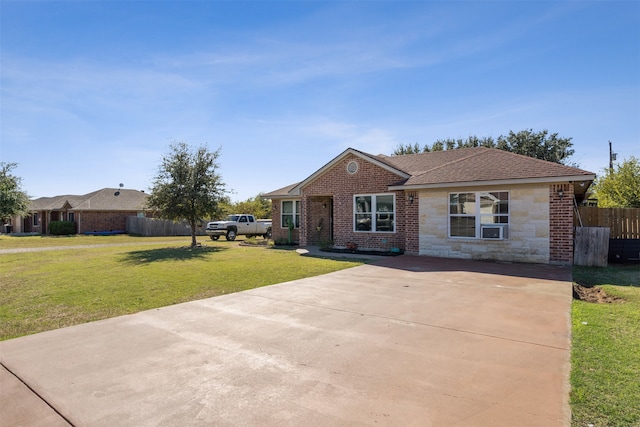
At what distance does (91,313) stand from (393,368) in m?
5.28

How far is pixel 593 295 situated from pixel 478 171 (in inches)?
248

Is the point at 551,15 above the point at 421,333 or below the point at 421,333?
above

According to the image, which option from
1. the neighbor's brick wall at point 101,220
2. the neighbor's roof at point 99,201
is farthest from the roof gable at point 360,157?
the neighbor's brick wall at point 101,220

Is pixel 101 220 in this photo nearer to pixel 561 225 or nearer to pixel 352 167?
pixel 352 167

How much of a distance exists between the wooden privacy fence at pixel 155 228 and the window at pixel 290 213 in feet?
54.3

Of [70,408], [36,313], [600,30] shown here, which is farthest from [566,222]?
[36,313]

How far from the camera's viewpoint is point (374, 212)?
15.5 metres

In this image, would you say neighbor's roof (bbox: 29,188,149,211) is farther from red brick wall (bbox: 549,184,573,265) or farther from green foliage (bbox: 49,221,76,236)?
red brick wall (bbox: 549,184,573,265)

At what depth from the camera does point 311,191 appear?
1758 cm

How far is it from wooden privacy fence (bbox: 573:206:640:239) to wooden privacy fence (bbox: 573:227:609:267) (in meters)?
1.39

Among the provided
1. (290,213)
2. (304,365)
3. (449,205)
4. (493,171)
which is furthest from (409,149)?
(304,365)

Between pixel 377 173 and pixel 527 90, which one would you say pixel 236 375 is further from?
pixel 527 90

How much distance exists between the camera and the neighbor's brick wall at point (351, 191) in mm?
14926

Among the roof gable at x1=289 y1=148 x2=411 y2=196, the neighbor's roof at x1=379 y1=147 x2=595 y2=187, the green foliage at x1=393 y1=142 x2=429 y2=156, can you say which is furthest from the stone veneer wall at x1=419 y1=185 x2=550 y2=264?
the green foliage at x1=393 y1=142 x2=429 y2=156
